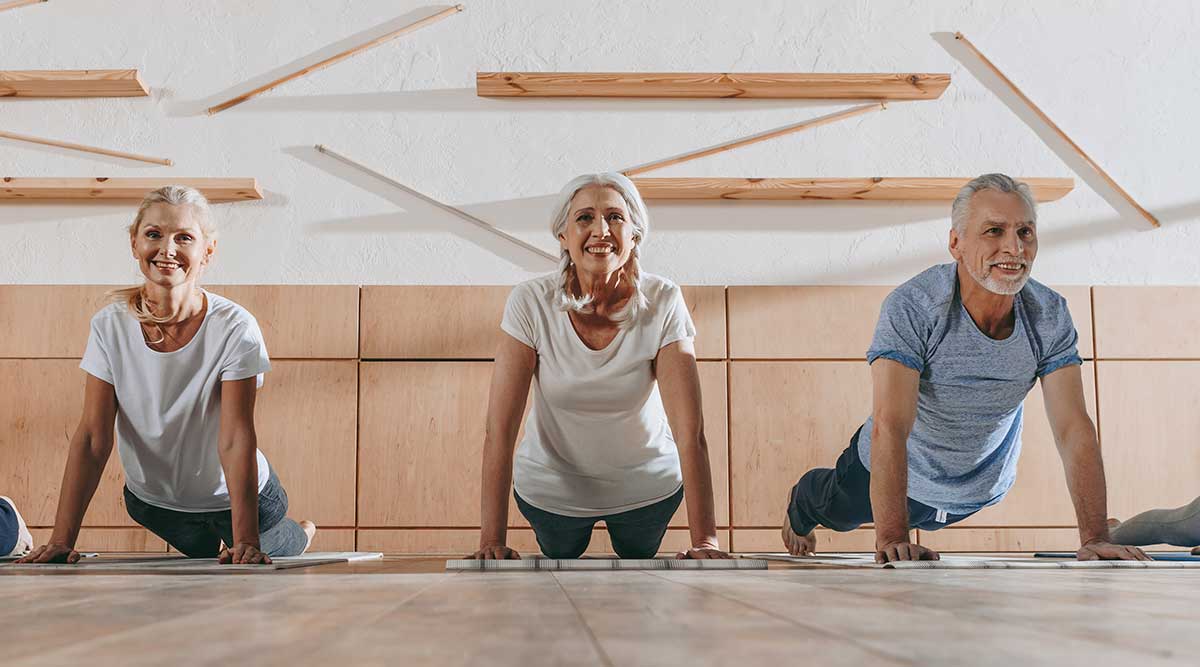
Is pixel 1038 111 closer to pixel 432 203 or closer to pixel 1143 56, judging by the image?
pixel 1143 56

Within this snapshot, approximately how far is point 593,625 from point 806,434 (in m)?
3.23

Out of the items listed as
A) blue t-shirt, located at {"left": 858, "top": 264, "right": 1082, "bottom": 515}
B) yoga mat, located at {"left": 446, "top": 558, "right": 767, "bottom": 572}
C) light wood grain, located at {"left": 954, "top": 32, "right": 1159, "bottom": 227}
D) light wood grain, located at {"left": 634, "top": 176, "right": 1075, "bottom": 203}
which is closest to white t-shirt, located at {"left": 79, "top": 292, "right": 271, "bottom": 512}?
yoga mat, located at {"left": 446, "top": 558, "right": 767, "bottom": 572}

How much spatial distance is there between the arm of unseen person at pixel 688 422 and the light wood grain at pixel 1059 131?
2.59 m

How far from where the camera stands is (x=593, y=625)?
708mm

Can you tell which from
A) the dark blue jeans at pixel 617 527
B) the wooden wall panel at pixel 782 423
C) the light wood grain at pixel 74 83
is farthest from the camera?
the light wood grain at pixel 74 83

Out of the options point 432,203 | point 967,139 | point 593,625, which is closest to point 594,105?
point 432,203

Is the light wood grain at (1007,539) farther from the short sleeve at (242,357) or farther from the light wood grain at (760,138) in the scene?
the short sleeve at (242,357)

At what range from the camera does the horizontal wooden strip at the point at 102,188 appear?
3875 millimetres

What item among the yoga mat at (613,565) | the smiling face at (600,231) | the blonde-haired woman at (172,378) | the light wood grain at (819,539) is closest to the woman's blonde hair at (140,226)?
the blonde-haired woman at (172,378)

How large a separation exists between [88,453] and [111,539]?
1.61 metres

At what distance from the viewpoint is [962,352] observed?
2252 mm

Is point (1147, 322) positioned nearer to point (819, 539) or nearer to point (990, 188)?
point (819, 539)

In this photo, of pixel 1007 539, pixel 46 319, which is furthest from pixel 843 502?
pixel 46 319

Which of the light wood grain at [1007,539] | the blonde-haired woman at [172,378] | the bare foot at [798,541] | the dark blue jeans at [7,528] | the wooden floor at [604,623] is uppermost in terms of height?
the blonde-haired woman at [172,378]
